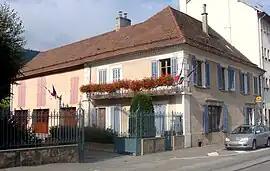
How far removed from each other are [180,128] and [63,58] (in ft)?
51.1

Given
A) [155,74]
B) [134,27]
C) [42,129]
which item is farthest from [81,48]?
[42,129]

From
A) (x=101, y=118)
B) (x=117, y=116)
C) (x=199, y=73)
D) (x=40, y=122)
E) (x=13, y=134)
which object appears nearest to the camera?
(x=13, y=134)

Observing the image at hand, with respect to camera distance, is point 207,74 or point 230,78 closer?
point 207,74

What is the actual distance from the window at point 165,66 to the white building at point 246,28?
13.8 m

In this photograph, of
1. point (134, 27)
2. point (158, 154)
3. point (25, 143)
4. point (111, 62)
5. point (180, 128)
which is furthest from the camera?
point (134, 27)

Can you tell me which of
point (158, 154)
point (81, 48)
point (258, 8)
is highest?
point (258, 8)

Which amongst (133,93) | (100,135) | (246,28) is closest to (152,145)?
(100,135)

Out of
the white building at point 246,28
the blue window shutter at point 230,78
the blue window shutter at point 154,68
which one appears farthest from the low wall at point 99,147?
the white building at point 246,28

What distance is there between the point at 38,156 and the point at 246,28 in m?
27.0

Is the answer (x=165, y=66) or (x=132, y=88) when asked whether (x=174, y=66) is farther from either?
(x=132, y=88)

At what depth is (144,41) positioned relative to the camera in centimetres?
2686

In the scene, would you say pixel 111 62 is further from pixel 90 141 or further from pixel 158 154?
pixel 158 154

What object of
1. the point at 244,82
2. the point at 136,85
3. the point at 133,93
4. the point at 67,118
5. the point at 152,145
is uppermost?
the point at 244,82

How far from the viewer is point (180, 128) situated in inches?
920
